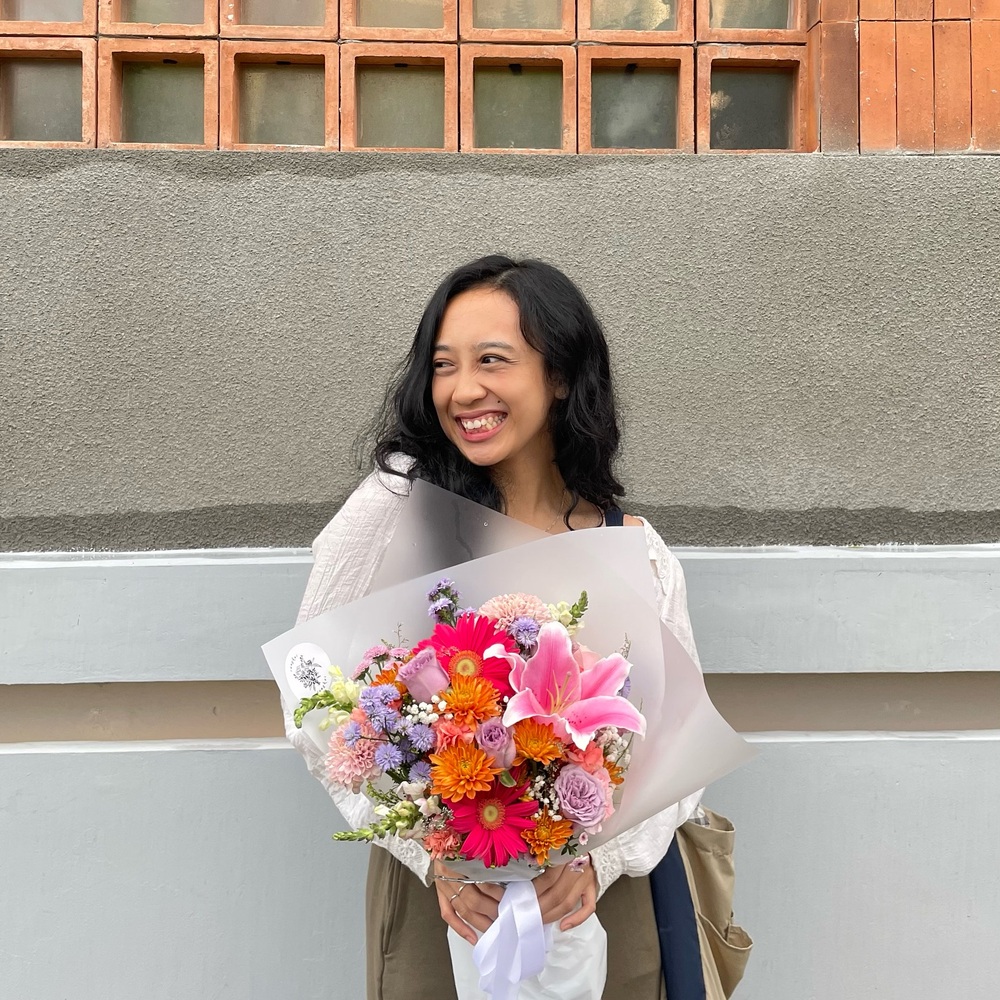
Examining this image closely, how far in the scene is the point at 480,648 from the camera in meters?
1.15

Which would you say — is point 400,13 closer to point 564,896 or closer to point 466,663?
point 466,663

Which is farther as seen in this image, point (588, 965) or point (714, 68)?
point (714, 68)

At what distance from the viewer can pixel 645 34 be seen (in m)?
2.48

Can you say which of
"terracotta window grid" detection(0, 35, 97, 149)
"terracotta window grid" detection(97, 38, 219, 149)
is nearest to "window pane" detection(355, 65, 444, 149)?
"terracotta window grid" detection(97, 38, 219, 149)

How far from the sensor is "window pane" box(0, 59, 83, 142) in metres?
2.45

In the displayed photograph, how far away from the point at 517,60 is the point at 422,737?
2.02 m

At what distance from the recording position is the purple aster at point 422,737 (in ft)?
3.68

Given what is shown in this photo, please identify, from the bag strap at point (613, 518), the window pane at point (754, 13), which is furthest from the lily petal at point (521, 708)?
the window pane at point (754, 13)

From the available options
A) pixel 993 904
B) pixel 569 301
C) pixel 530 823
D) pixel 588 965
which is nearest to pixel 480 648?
pixel 530 823

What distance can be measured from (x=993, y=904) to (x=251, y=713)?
6.60 ft

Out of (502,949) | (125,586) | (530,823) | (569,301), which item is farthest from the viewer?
(125,586)

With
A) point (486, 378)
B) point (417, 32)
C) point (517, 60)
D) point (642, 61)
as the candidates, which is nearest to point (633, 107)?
point (642, 61)

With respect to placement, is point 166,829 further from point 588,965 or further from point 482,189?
point 482,189

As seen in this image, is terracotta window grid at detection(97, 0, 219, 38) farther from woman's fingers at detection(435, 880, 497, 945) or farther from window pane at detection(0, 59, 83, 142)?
woman's fingers at detection(435, 880, 497, 945)
